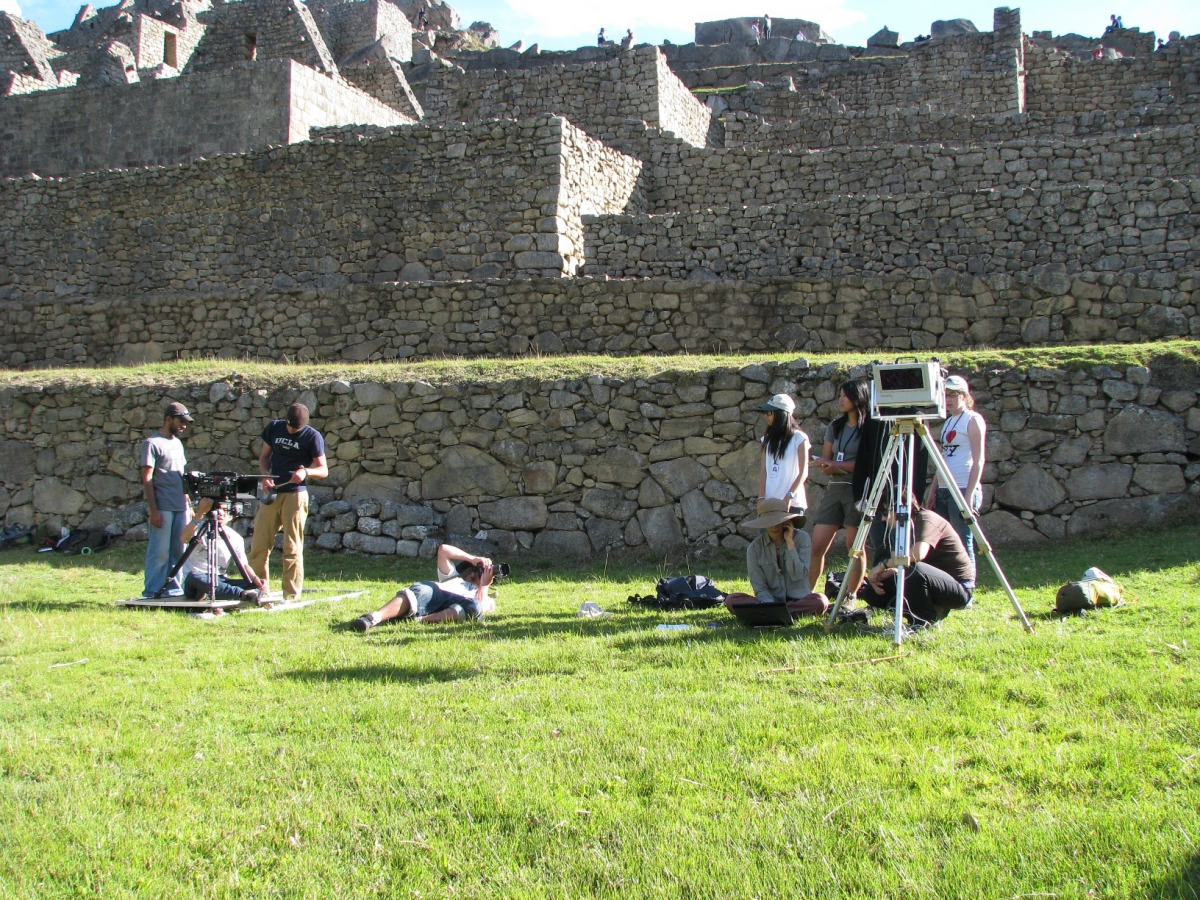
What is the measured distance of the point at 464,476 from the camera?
1030cm

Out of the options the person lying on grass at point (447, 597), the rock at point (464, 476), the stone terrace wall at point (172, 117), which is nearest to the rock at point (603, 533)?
the rock at point (464, 476)

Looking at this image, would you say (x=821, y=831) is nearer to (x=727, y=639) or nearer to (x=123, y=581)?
(x=727, y=639)

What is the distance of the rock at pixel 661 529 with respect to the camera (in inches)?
381

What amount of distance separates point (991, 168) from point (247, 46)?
693 inches

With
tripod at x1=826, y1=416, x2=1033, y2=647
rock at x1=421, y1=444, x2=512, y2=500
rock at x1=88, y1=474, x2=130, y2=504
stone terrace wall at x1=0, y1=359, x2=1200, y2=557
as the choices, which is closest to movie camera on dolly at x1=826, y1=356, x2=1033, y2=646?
tripod at x1=826, y1=416, x2=1033, y2=647

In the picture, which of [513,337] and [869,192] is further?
[869,192]

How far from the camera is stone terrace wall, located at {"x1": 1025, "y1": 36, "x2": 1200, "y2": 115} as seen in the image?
19.9 m

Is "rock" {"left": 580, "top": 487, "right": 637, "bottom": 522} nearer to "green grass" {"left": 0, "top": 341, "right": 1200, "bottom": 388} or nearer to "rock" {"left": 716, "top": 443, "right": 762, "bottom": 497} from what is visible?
"rock" {"left": 716, "top": 443, "right": 762, "bottom": 497}

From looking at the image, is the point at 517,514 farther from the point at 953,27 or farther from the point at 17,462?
the point at 953,27

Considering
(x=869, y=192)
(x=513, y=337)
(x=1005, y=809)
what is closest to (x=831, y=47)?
(x=869, y=192)

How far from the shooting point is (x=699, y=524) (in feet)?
31.8

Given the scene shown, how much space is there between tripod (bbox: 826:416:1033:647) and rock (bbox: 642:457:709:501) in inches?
159

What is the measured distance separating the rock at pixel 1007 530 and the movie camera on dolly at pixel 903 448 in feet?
12.4

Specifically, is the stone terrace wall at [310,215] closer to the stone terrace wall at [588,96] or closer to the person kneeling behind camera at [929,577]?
the stone terrace wall at [588,96]
